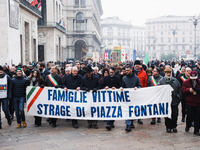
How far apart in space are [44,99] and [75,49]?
164 ft

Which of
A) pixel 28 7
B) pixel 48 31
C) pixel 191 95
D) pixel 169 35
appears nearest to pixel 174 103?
pixel 191 95

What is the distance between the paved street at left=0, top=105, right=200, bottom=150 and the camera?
6094 millimetres

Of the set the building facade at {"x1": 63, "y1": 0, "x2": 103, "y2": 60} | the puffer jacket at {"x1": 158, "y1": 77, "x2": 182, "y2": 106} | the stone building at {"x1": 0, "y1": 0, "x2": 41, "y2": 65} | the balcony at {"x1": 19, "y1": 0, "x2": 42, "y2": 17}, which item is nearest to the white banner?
the puffer jacket at {"x1": 158, "y1": 77, "x2": 182, "y2": 106}

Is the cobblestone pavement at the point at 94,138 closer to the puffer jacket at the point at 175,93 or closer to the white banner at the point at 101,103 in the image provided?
the white banner at the point at 101,103

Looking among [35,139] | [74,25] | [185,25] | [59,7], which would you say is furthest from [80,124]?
[185,25]

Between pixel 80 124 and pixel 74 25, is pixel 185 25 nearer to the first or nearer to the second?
pixel 74 25

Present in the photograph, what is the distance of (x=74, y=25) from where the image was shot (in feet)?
177

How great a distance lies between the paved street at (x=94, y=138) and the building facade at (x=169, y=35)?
114 metres

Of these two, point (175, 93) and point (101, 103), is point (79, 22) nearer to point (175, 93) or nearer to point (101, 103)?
point (101, 103)

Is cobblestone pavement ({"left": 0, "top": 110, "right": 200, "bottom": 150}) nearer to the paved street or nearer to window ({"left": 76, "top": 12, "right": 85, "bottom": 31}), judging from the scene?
the paved street

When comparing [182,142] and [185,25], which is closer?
[182,142]

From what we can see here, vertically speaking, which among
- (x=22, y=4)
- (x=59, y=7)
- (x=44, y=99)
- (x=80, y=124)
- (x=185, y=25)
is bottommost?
(x=80, y=124)

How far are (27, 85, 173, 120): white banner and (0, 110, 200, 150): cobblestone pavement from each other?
0.41m

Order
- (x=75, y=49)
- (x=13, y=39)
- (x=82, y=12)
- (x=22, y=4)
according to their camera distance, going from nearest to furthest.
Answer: (x=13, y=39), (x=22, y=4), (x=82, y=12), (x=75, y=49)
